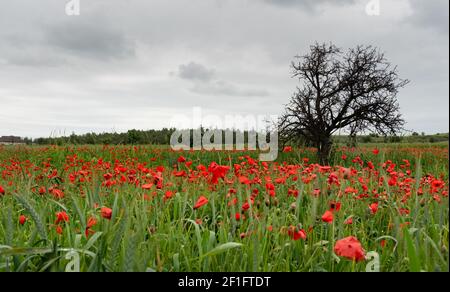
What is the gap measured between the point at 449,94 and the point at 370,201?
282cm

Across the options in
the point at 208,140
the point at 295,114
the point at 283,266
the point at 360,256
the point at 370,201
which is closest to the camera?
the point at 360,256

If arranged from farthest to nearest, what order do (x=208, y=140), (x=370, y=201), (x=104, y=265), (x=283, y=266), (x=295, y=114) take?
(x=208, y=140)
(x=295, y=114)
(x=370, y=201)
(x=283, y=266)
(x=104, y=265)

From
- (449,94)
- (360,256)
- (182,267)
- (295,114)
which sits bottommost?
(182,267)

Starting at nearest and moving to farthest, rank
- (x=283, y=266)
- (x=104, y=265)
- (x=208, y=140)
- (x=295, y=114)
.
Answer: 1. (x=104, y=265)
2. (x=283, y=266)
3. (x=295, y=114)
4. (x=208, y=140)

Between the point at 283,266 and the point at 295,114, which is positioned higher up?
the point at 295,114

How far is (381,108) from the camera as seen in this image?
15070 mm

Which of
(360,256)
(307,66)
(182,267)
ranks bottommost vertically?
(182,267)

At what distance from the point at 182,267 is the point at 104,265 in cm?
66

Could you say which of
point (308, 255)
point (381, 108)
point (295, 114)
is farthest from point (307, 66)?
point (308, 255)
